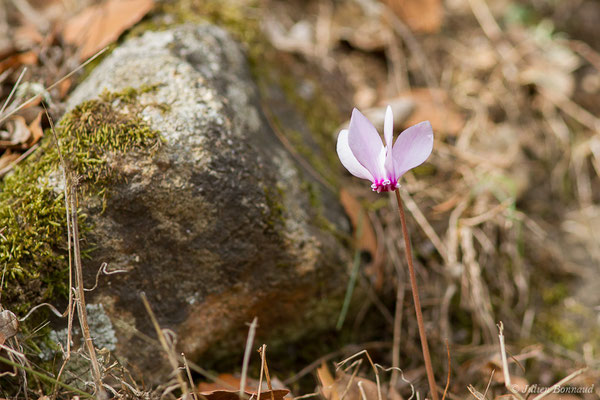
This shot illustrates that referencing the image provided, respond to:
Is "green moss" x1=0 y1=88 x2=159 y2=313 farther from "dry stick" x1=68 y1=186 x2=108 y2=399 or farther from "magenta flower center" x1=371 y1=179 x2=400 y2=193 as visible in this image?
"magenta flower center" x1=371 y1=179 x2=400 y2=193

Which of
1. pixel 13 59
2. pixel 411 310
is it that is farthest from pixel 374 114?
pixel 13 59

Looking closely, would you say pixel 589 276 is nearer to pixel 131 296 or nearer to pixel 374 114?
pixel 374 114

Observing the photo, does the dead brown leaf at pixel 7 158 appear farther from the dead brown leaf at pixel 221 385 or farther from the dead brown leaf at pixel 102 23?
the dead brown leaf at pixel 221 385

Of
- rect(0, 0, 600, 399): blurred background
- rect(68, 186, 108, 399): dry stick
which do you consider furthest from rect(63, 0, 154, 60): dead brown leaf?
rect(68, 186, 108, 399): dry stick

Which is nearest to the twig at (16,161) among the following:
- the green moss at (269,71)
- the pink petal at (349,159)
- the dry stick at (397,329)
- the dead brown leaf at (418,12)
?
the green moss at (269,71)

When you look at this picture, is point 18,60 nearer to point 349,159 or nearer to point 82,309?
point 82,309
